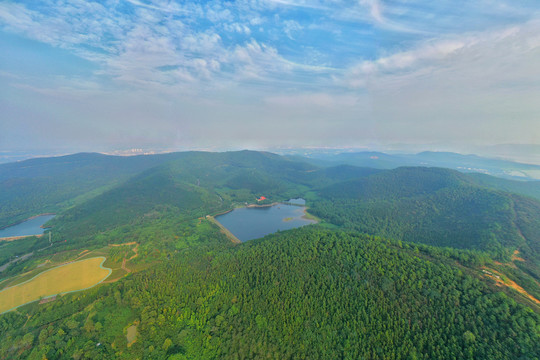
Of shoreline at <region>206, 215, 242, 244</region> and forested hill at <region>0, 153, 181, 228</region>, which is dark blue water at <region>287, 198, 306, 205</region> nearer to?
shoreline at <region>206, 215, 242, 244</region>

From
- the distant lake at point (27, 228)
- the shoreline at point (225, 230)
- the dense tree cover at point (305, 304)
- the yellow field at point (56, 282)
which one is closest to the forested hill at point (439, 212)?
the dense tree cover at point (305, 304)

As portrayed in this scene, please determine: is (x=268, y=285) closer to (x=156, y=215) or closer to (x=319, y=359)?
(x=319, y=359)

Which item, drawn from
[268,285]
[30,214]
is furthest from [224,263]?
[30,214]

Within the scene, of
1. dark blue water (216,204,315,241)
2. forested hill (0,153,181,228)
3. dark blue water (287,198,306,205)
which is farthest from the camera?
dark blue water (287,198,306,205)

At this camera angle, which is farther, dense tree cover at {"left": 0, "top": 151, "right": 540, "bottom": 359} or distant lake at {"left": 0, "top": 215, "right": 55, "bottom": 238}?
distant lake at {"left": 0, "top": 215, "right": 55, "bottom": 238}

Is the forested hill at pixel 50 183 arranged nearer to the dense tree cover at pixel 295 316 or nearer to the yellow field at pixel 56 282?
the yellow field at pixel 56 282

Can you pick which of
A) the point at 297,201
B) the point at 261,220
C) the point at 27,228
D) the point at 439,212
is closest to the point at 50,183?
the point at 27,228

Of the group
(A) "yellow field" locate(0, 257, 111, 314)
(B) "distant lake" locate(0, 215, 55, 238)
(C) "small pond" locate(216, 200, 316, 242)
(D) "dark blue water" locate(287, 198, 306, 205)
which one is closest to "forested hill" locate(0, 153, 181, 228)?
(B) "distant lake" locate(0, 215, 55, 238)

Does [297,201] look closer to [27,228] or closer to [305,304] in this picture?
[305,304]
